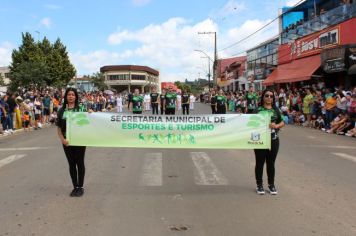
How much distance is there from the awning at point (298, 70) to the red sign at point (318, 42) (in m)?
0.51

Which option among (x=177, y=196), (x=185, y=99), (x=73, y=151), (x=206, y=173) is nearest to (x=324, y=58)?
(x=185, y=99)

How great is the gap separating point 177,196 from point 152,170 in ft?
7.81

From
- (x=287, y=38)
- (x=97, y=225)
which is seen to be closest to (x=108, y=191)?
(x=97, y=225)

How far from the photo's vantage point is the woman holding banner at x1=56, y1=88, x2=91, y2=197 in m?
7.30

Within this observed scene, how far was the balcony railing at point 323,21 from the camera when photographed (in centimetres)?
2709

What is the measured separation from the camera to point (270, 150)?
7352 millimetres

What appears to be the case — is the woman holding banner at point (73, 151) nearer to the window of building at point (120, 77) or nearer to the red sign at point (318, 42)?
the red sign at point (318, 42)

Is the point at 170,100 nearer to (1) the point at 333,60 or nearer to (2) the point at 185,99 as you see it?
(2) the point at 185,99

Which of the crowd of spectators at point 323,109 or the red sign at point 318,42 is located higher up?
the red sign at point 318,42

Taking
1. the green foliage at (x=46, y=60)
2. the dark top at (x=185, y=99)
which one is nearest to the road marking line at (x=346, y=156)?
the dark top at (x=185, y=99)

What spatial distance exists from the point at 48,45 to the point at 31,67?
1426 cm

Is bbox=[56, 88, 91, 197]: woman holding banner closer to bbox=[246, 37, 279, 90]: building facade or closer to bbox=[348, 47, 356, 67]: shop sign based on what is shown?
bbox=[348, 47, 356, 67]: shop sign

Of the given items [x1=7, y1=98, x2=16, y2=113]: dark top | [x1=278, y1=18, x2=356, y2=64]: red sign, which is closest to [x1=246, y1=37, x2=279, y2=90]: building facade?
[x1=278, y1=18, x2=356, y2=64]: red sign

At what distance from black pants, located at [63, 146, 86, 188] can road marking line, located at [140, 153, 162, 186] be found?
122 centimetres
